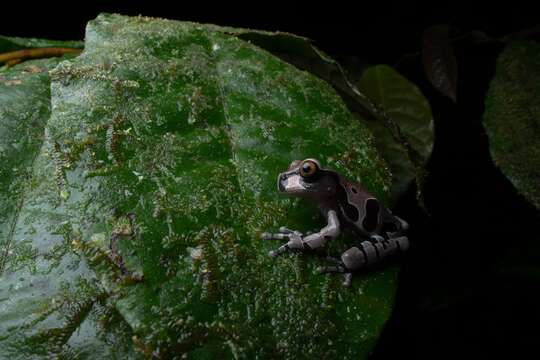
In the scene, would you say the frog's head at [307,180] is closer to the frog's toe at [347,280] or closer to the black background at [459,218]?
the frog's toe at [347,280]

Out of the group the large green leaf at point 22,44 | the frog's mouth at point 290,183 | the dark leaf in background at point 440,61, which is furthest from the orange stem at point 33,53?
the dark leaf in background at point 440,61

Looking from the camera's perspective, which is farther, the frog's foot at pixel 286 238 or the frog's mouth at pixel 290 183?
the frog's mouth at pixel 290 183

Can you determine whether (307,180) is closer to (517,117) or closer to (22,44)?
(517,117)

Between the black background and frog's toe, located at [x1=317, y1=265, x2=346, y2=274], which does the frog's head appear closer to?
frog's toe, located at [x1=317, y1=265, x2=346, y2=274]

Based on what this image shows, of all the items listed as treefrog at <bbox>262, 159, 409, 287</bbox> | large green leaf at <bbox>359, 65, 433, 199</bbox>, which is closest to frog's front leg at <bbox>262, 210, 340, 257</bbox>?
treefrog at <bbox>262, 159, 409, 287</bbox>

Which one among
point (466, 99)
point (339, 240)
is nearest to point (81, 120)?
point (339, 240)

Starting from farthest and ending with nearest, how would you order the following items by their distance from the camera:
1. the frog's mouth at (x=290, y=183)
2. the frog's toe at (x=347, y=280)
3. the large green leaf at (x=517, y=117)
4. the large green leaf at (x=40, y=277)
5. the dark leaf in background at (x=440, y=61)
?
1. the dark leaf in background at (x=440, y=61)
2. the large green leaf at (x=517, y=117)
3. the frog's mouth at (x=290, y=183)
4. the frog's toe at (x=347, y=280)
5. the large green leaf at (x=40, y=277)
